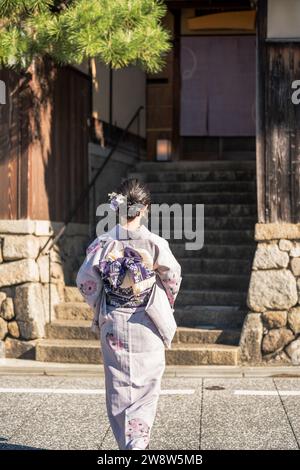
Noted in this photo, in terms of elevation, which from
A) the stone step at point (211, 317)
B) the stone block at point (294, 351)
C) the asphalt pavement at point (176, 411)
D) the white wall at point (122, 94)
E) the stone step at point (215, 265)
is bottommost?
the asphalt pavement at point (176, 411)

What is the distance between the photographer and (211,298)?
40.0ft

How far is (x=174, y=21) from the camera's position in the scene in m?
16.5

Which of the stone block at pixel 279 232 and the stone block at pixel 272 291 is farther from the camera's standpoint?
the stone block at pixel 279 232

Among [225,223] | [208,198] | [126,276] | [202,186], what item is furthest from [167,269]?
[202,186]

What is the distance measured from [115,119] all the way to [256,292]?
5329 mm

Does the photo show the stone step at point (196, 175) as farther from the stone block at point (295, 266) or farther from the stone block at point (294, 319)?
the stone block at point (294, 319)

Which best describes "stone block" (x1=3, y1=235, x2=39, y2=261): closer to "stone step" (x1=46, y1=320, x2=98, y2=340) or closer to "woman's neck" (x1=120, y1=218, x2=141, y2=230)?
"stone step" (x1=46, y1=320, x2=98, y2=340)

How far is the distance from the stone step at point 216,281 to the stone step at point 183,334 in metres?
1.24

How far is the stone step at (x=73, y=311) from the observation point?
12.0 m

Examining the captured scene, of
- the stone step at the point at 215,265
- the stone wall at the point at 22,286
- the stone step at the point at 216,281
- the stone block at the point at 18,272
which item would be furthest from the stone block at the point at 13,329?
the stone step at the point at 215,265

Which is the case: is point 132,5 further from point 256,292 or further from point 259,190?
point 256,292

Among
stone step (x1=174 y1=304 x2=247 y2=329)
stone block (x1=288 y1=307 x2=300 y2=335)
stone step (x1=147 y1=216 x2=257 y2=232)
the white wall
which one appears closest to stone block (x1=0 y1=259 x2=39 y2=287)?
stone step (x1=174 y1=304 x2=247 y2=329)

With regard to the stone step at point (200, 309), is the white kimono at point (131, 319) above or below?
above
